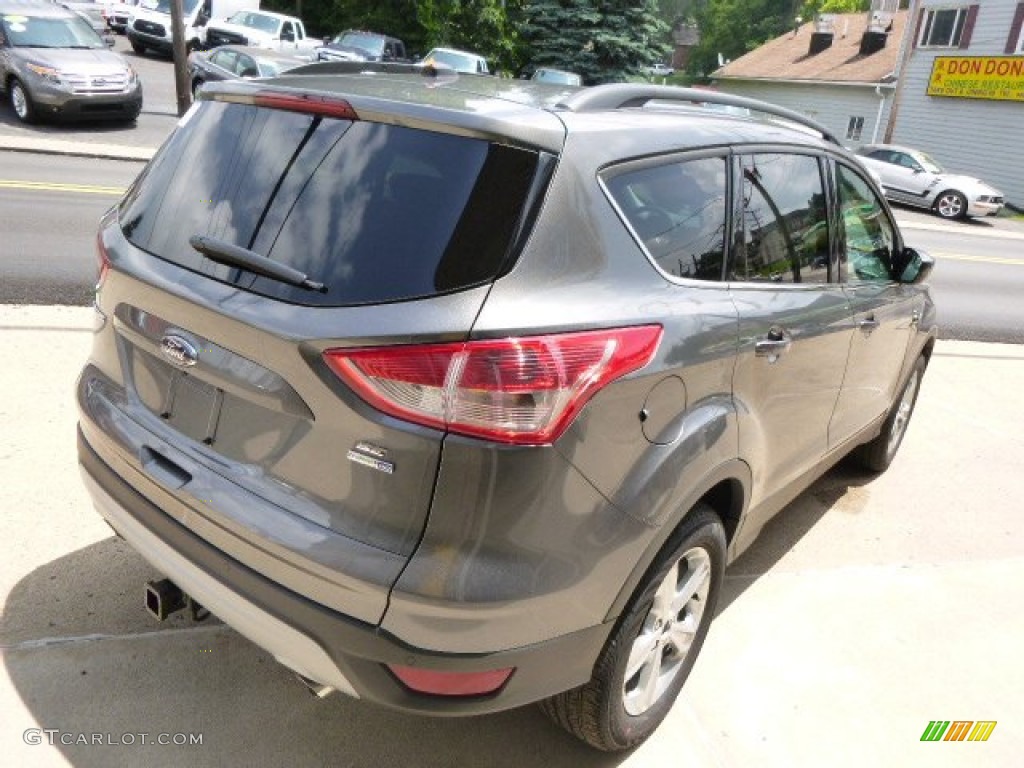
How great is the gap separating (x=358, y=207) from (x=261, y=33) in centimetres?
2775

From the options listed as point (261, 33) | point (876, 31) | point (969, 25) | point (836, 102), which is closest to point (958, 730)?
point (261, 33)

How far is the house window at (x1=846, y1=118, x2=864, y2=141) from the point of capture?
34656 millimetres

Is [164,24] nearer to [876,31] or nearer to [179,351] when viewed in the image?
[876,31]

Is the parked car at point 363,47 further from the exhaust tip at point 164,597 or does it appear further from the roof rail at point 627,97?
the exhaust tip at point 164,597

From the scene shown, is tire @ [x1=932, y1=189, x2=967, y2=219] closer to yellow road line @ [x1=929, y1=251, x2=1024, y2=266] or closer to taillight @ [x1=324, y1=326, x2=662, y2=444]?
yellow road line @ [x1=929, y1=251, x2=1024, y2=266]

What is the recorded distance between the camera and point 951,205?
2261 centimetres

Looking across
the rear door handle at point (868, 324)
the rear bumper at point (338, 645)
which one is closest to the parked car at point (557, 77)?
the rear door handle at point (868, 324)

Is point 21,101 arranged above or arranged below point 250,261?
below

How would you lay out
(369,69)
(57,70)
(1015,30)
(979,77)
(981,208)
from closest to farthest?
(369,69) → (57,70) → (981,208) → (1015,30) → (979,77)

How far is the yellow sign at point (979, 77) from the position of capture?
2684cm

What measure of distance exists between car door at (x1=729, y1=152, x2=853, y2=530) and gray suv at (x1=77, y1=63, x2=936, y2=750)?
0.04m

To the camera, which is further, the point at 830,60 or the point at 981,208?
the point at 830,60

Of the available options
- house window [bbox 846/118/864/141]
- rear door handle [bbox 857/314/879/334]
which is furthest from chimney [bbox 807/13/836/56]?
rear door handle [bbox 857/314/879/334]

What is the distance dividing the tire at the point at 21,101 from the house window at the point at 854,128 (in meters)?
30.3
